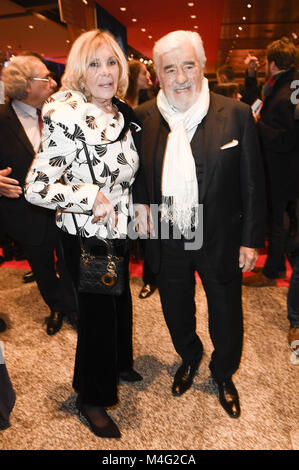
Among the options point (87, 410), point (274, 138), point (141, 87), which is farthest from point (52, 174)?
point (141, 87)

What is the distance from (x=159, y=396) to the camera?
1.91 metres

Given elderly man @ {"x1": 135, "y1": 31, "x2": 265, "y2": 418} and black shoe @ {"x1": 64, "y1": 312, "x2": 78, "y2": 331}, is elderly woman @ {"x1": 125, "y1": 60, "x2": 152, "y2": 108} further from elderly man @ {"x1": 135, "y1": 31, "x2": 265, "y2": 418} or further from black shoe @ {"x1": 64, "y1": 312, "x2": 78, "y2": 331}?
black shoe @ {"x1": 64, "y1": 312, "x2": 78, "y2": 331}

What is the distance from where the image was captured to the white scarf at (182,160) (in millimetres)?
1423

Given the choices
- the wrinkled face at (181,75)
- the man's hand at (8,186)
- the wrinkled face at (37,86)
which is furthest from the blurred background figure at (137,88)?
the wrinkled face at (181,75)

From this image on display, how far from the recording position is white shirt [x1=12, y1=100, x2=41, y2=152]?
2414 mm

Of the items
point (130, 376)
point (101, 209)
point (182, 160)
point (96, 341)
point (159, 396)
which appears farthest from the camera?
point (130, 376)

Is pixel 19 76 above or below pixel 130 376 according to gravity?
above

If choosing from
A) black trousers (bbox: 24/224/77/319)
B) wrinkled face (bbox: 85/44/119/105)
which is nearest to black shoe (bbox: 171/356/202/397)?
black trousers (bbox: 24/224/77/319)

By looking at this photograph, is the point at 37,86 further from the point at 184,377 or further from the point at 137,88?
the point at 184,377

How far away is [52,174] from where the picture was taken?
4.25 ft

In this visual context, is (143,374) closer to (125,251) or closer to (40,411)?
(40,411)

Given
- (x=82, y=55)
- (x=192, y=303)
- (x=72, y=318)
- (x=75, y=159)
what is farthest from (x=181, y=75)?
(x=72, y=318)

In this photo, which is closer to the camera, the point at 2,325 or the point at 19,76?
the point at 19,76

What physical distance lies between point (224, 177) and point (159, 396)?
4.28 ft
